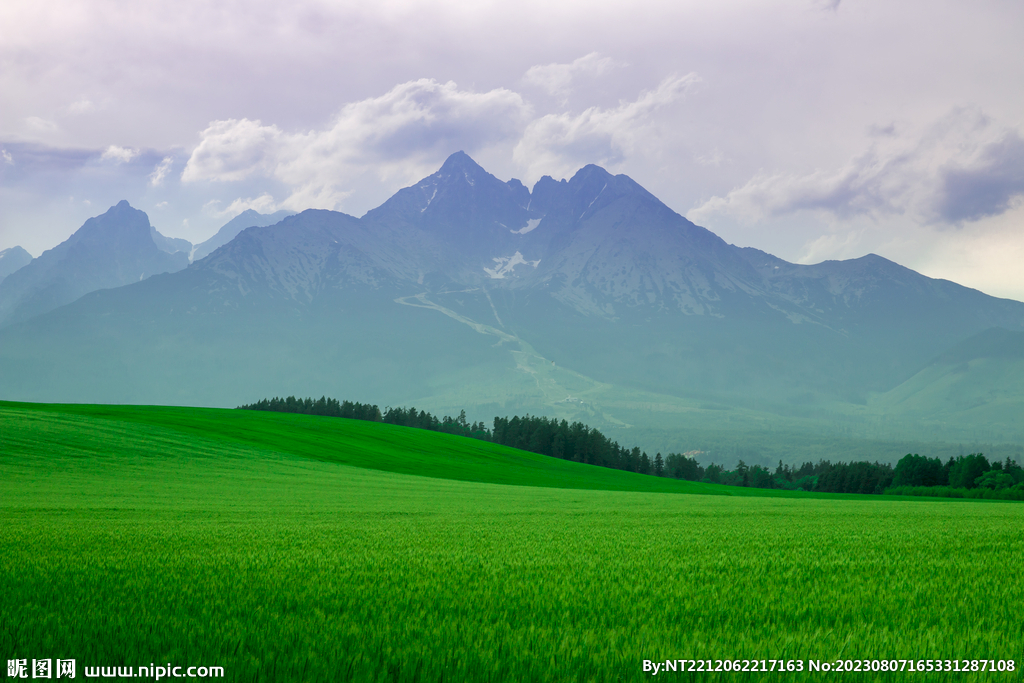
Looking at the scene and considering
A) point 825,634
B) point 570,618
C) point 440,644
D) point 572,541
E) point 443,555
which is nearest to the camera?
point 440,644

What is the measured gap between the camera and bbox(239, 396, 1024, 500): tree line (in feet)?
332

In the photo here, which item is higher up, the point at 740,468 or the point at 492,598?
the point at 492,598

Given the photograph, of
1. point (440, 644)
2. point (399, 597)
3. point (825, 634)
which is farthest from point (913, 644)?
point (399, 597)

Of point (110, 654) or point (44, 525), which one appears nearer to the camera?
point (110, 654)

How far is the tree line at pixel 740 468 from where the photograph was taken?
332 feet

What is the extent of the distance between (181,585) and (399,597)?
111 inches

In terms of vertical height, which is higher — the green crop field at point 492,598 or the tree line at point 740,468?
the green crop field at point 492,598

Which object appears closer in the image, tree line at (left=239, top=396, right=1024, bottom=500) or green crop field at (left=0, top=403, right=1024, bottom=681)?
green crop field at (left=0, top=403, right=1024, bottom=681)

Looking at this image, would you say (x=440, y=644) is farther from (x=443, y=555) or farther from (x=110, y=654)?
(x=443, y=555)

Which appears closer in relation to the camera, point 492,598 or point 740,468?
point 492,598

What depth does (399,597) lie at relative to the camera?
713 cm

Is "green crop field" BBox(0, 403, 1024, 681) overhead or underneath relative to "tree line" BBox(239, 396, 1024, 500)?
overhead

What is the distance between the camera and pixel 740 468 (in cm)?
15738

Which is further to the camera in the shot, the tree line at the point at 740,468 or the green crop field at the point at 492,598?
the tree line at the point at 740,468
